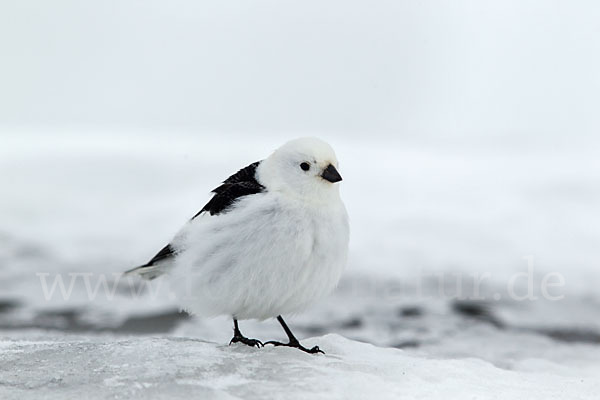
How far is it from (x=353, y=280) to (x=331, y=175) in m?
2.90

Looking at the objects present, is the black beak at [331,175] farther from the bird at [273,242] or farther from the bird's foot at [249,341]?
the bird's foot at [249,341]

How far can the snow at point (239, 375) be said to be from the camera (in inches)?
113

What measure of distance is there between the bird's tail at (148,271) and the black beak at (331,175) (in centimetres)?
115

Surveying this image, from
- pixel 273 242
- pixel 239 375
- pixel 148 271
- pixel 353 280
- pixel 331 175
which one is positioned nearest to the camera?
pixel 239 375

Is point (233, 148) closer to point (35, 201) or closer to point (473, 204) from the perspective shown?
point (35, 201)

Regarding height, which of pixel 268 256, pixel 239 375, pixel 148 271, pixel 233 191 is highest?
pixel 233 191

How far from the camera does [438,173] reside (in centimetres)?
873

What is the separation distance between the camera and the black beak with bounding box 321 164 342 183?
363 cm

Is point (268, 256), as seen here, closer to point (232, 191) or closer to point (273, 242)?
point (273, 242)

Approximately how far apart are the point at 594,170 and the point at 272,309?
5663 mm

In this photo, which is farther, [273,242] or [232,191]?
[232,191]

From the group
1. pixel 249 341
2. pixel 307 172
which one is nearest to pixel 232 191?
pixel 307 172

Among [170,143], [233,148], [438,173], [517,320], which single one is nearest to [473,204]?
[438,173]

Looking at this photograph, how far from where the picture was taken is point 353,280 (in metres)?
6.45
